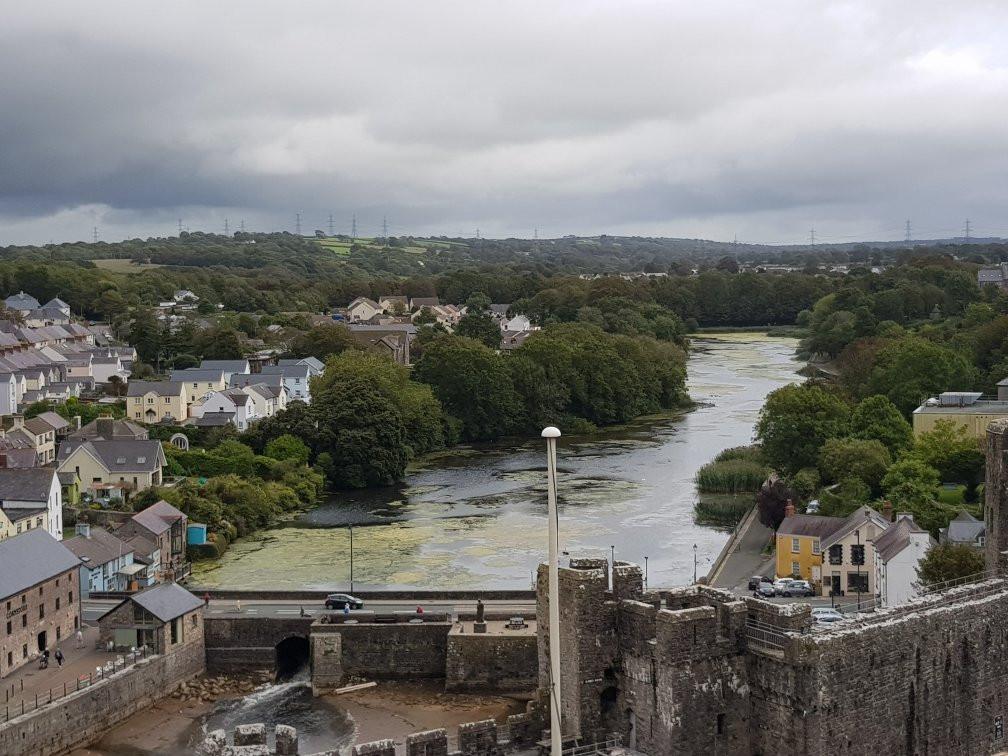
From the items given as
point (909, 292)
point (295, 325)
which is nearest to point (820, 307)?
point (909, 292)

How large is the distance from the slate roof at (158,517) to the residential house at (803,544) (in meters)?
23.6

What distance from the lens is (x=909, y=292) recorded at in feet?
420

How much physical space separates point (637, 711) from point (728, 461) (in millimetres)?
47354

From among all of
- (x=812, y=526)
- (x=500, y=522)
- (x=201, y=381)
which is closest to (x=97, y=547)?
(x=500, y=522)

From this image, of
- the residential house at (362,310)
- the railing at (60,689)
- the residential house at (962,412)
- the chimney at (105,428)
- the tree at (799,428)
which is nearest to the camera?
the railing at (60,689)

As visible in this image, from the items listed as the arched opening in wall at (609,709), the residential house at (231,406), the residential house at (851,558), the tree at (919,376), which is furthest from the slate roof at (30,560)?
the tree at (919,376)

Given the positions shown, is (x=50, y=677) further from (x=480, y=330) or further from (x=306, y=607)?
(x=480, y=330)

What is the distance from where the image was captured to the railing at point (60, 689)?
32009mm

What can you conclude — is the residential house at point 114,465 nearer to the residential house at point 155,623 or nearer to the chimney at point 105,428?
the chimney at point 105,428

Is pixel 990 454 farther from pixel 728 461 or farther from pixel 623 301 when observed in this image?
pixel 623 301

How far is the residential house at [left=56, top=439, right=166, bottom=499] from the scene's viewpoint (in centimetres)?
6131

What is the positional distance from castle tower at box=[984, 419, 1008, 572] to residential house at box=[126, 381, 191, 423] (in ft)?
202

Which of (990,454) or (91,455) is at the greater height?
(990,454)

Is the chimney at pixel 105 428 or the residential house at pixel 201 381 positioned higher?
the residential house at pixel 201 381
